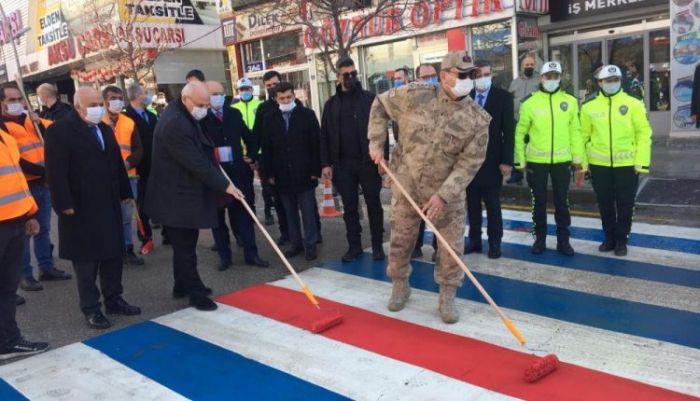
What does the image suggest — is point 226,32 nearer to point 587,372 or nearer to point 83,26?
point 83,26

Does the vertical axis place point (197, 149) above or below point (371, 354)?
above

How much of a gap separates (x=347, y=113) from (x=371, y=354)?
2.86 metres

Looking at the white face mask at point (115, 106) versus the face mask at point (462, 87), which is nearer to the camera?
the face mask at point (462, 87)

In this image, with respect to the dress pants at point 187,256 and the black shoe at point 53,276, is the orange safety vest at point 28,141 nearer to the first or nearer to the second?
the black shoe at point 53,276

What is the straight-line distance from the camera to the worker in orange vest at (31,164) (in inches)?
239

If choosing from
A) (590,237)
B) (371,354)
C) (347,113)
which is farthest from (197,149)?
(590,237)

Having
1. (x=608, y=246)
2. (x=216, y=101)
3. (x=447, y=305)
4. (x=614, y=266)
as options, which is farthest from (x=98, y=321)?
(x=608, y=246)

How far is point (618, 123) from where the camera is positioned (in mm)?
5879

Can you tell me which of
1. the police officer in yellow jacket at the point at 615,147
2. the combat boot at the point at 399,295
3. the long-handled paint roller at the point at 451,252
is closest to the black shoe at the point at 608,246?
the police officer in yellow jacket at the point at 615,147

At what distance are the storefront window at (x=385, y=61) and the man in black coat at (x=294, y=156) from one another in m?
10.6

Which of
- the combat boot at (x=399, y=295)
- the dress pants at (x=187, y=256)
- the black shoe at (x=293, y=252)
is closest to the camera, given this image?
the combat boot at (x=399, y=295)

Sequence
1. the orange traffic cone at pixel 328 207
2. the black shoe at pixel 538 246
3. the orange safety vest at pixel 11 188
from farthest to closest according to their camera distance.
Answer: the orange traffic cone at pixel 328 207 → the black shoe at pixel 538 246 → the orange safety vest at pixel 11 188

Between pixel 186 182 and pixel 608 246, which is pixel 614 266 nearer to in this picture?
pixel 608 246

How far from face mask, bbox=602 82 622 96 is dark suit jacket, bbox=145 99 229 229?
3.79 metres
